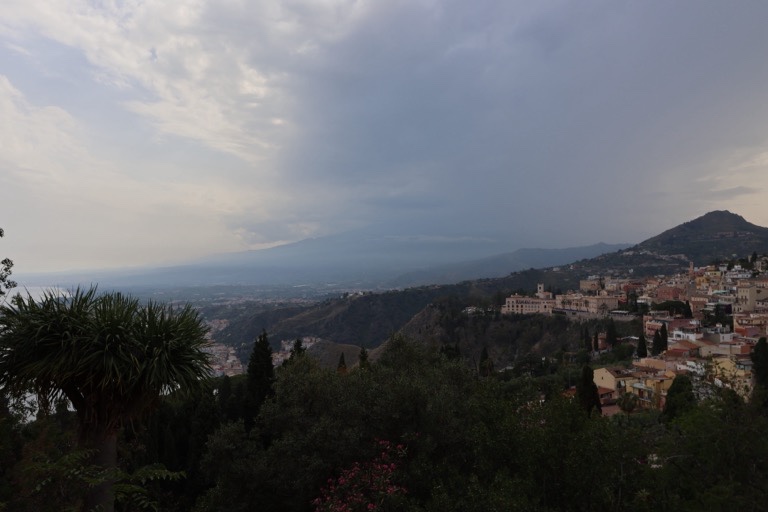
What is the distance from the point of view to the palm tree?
207 inches

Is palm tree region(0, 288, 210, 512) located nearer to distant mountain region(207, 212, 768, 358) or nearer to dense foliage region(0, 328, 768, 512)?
dense foliage region(0, 328, 768, 512)

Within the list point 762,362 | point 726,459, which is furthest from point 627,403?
point 726,459

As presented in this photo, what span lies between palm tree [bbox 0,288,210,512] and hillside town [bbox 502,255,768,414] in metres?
10.6

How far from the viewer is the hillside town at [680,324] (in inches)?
1010

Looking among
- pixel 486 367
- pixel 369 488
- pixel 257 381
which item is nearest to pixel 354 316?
pixel 486 367

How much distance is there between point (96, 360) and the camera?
207 inches

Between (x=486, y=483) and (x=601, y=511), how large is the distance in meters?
1.78

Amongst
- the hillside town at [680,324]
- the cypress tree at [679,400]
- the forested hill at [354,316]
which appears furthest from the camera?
Answer: the forested hill at [354,316]

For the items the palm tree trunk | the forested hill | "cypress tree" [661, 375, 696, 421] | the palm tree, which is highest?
the palm tree

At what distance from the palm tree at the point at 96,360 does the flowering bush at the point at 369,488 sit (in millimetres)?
3031

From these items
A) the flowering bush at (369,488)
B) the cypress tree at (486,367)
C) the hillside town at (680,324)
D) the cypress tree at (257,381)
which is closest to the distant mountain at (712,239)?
the hillside town at (680,324)

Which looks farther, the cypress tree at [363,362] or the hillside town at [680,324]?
the hillside town at [680,324]

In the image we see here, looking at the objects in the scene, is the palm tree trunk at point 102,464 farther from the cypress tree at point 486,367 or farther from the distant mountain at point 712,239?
the distant mountain at point 712,239

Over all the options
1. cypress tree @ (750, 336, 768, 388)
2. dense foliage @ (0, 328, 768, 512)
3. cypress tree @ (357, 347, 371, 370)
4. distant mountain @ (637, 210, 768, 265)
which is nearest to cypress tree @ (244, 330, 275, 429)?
cypress tree @ (357, 347, 371, 370)
